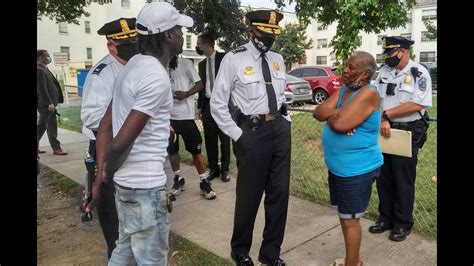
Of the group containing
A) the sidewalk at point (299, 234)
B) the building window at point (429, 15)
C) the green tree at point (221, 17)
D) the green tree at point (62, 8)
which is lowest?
the sidewalk at point (299, 234)

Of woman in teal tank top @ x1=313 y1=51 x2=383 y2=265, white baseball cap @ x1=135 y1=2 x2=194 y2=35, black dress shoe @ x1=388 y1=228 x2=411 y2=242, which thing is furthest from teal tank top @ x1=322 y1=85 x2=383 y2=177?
white baseball cap @ x1=135 y1=2 x2=194 y2=35

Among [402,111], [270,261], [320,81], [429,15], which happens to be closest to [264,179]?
[270,261]

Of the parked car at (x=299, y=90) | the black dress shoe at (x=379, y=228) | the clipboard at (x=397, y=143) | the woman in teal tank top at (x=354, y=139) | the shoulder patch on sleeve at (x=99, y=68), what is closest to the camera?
the woman in teal tank top at (x=354, y=139)

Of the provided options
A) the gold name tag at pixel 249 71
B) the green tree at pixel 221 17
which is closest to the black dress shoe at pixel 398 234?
the gold name tag at pixel 249 71

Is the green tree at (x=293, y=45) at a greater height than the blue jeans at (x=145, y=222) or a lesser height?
greater

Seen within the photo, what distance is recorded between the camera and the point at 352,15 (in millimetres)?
2369

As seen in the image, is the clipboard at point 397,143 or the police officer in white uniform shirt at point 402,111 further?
the police officer in white uniform shirt at point 402,111

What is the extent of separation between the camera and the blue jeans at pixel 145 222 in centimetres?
202

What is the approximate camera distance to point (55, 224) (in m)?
4.22

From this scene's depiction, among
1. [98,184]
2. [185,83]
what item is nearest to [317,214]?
[185,83]

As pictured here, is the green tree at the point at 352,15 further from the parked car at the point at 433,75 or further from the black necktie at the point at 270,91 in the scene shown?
the parked car at the point at 433,75

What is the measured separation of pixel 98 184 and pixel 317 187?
3377 millimetres

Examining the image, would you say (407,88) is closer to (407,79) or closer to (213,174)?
(407,79)

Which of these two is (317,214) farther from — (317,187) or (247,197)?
(247,197)
